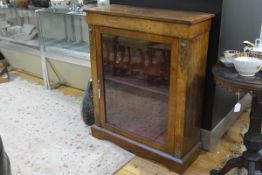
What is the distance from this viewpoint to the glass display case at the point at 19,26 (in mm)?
3309

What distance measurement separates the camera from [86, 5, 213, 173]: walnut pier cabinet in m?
1.70

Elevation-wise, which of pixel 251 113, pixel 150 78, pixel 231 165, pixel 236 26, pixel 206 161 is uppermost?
pixel 236 26

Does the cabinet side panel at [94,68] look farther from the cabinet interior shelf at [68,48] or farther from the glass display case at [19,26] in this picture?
the glass display case at [19,26]

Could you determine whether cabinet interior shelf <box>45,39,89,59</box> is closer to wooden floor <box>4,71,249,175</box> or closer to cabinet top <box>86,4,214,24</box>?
cabinet top <box>86,4,214,24</box>

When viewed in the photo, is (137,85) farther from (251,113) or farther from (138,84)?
(251,113)

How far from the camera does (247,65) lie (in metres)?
1.49

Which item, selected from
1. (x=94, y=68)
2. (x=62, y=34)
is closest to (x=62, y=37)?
(x=62, y=34)

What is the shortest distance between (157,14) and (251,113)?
30.7 inches

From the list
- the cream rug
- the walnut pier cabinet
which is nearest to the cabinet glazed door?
the walnut pier cabinet

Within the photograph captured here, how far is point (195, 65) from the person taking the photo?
1.76 m

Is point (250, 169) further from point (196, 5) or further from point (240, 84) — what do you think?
point (196, 5)

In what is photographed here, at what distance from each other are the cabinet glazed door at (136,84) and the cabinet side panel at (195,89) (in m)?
0.13

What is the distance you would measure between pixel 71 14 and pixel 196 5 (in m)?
1.39

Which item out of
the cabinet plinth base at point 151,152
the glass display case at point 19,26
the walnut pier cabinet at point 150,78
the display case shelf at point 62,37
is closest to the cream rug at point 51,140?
the cabinet plinth base at point 151,152
